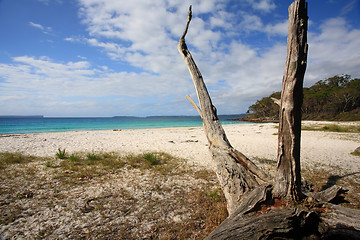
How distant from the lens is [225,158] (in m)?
3.46

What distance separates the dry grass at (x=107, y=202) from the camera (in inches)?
125

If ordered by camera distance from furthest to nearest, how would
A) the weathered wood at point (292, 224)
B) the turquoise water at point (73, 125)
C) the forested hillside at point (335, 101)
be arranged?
1. the forested hillside at point (335, 101)
2. the turquoise water at point (73, 125)
3. the weathered wood at point (292, 224)

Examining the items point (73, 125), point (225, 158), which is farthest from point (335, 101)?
point (73, 125)

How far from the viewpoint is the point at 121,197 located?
170 inches

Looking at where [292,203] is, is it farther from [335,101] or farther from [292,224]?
[335,101]

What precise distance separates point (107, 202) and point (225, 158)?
2926 mm

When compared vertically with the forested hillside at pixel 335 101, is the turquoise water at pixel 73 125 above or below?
below

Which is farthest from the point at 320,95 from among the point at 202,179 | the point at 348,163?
the point at 202,179

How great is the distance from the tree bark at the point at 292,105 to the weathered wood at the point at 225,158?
0.58m

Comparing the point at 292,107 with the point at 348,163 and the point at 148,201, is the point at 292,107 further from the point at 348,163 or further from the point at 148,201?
the point at 348,163

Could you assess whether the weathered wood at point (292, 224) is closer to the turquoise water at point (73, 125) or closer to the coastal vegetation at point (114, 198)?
the coastal vegetation at point (114, 198)

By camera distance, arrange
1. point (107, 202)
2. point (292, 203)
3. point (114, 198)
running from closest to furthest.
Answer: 1. point (292, 203)
2. point (107, 202)
3. point (114, 198)

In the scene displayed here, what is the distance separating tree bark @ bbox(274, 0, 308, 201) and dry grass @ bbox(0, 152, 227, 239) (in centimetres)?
155

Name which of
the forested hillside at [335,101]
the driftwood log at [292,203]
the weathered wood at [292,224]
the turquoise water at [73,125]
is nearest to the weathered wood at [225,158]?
the driftwood log at [292,203]
